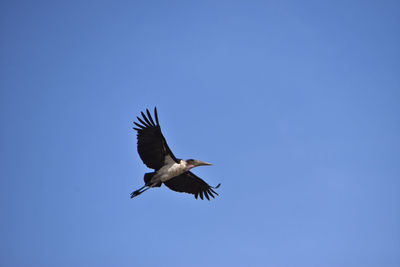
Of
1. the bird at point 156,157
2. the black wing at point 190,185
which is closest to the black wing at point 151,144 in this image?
the bird at point 156,157

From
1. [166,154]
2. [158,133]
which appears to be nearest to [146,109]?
[158,133]

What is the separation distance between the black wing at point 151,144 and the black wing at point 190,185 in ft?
7.34

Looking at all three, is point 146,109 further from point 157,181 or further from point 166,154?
point 157,181

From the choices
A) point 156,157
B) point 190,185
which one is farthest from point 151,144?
point 190,185

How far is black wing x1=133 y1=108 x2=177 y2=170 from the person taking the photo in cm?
1678

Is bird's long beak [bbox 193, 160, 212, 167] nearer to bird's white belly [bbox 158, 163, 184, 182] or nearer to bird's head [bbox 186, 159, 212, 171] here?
bird's head [bbox 186, 159, 212, 171]

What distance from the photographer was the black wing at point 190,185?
1962 centimetres

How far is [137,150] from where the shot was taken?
1725 centimetres

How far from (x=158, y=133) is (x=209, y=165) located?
11.7 ft

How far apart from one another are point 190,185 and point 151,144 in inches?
167

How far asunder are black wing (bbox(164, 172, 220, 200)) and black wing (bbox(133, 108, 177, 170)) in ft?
7.34

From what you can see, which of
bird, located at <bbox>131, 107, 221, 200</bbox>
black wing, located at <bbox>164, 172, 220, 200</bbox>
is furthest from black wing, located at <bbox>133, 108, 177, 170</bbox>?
black wing, located at <bbox>164, 172, 220, 200</bbox>

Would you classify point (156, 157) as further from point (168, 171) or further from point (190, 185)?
point (190, 185)

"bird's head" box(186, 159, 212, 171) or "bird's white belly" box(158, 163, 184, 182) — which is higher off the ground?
"bird's head" box(186, 159, 212, 171)
